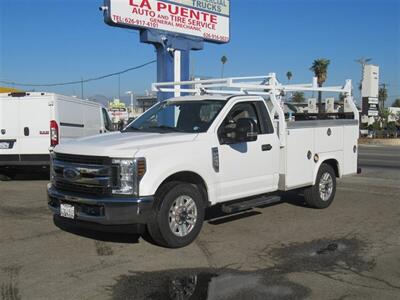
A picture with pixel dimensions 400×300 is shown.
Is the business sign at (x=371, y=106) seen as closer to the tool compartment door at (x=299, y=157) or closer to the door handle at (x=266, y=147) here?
the tool compartment door at (x=299, y=157)

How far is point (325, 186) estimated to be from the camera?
9.66 metres

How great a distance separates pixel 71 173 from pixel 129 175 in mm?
843

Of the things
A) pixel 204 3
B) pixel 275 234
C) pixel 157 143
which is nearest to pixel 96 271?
pixel 157 143

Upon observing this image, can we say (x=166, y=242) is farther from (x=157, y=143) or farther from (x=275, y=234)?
(x=275, y=234)

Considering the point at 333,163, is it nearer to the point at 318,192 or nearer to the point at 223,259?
the point at 318,192

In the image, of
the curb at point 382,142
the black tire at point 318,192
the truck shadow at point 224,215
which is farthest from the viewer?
the curb at point 382,142

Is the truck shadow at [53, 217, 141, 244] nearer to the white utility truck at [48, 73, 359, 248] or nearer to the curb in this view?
the white utility truck at [48, 73, 359, 248]

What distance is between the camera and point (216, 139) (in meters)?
7.35

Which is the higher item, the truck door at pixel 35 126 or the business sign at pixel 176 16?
the business sign at pixel 176 16

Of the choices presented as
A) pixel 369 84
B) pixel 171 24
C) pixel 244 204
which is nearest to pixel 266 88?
pixel 244 204

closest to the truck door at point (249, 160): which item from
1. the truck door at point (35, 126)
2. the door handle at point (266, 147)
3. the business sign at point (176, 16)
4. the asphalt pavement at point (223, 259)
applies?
the door handle at point (266, 147)

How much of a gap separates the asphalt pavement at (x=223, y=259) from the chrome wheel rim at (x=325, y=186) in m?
0.29

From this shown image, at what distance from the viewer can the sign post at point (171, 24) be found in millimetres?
17219

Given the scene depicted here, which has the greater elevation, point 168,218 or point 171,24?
point 171,24
